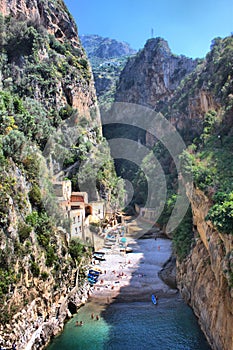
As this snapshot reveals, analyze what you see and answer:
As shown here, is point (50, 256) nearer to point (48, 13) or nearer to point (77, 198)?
point (77, 198)

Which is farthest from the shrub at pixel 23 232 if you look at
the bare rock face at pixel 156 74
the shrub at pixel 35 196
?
the bare rock face at pixel 156 74

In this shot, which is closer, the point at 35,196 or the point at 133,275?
the point at 35,196

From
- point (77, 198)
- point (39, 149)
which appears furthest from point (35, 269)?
point (39, 149)

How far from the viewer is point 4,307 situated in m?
19.2

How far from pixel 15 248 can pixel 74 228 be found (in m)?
14.4

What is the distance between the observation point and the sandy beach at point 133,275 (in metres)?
31.0

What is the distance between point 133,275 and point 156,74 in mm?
75552

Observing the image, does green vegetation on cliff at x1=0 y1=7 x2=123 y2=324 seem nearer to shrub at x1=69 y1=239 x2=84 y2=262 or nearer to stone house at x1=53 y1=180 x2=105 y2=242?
shrub at x1=69 y1=239 x2=84 y2=262

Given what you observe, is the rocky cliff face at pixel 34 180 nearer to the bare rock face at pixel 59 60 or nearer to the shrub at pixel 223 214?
the bare rock face at pixel 59 60

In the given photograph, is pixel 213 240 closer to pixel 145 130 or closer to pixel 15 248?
pixel 15 248

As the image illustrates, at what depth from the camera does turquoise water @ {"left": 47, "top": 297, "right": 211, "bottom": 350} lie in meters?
22.5

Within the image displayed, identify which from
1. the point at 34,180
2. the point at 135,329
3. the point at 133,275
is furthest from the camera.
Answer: the point at 133,275

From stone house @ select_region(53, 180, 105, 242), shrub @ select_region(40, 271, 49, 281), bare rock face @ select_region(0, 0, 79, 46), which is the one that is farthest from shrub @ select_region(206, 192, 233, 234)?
bare rock face @ select_region(0, 0, 79, 46)

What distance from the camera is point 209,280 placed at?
23719 millimetres
